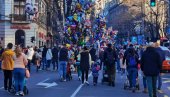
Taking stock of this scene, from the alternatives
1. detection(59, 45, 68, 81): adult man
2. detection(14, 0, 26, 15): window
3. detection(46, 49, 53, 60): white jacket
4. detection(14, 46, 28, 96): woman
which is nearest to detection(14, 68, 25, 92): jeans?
detection(14, 46, 28, 96): woman

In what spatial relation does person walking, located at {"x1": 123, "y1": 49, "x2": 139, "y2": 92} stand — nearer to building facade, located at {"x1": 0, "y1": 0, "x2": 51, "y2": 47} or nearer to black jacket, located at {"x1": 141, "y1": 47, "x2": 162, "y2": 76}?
black jacket, located at {"x1": 141, "y1": 47, "x2": 162, "y2": 76}

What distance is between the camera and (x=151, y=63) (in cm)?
1433

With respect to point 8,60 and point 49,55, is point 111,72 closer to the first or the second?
point 8,60

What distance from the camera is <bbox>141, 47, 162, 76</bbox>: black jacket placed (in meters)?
14.2

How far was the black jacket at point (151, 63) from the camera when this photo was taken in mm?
→ 14227

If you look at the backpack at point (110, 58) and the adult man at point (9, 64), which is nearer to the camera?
the adult man at point (9, 64)

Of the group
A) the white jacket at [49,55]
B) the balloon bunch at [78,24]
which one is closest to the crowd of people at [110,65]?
the balloon bunch at [78,24]

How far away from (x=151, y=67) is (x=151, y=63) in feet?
0.43

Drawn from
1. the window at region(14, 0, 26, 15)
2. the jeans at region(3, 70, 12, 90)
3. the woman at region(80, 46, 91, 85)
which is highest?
the window at region(14, 0, 26, 15)

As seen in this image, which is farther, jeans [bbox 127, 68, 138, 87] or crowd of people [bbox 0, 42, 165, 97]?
jeans [bbox 127, 68, 138, 87]

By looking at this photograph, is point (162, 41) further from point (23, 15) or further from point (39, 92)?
point (39, 92)

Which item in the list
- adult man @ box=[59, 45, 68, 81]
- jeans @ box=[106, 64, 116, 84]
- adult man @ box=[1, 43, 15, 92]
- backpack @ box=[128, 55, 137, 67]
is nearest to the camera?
adult man @ box=[1, 43, 15, 92]

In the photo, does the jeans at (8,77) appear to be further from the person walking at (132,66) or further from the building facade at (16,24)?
the building facade at (16,24)

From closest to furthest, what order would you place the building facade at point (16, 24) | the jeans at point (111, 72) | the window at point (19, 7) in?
the jeans at point (111, 72) < the building facade at point (16, 24) < the window at point (19, 7)
